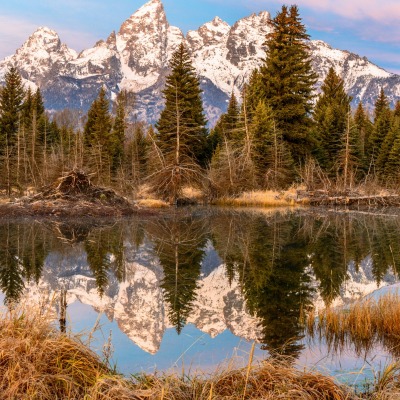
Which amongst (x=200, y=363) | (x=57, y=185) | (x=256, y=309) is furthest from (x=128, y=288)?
(x=57, y=185)

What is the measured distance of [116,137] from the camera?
5356 centimetres

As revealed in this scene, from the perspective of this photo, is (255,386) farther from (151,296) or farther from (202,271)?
(202,271)

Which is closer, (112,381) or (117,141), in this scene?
(112,381)

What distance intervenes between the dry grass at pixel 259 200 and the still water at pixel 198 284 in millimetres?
14610

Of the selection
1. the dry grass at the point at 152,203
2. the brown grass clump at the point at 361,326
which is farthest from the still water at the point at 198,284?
the dry grass at the point at 152,203

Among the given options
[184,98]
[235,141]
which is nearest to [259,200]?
[235,141]

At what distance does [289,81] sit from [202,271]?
36.8 meters

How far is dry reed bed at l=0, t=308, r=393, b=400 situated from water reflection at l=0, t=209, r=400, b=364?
3.95ft

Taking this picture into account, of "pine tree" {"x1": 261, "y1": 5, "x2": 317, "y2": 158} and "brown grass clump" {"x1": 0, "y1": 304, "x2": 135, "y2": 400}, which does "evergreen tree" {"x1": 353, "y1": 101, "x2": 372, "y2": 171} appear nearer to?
"pine tree" {"x1": 261, "y1": 5, "x2": 317, "y2": 158}

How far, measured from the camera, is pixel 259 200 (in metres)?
34.7

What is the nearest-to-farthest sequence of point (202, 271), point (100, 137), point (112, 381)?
point (112, 381) < point (202, 271) < point (100, 137)

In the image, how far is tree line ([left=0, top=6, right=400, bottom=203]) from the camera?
35.7m

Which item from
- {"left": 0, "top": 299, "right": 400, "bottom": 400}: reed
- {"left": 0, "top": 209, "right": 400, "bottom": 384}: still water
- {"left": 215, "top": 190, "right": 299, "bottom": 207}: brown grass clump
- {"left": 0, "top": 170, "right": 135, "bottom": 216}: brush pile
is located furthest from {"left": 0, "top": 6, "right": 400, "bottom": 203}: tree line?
{"left": 0, "top": 299, "right": 400, "bottom": 400}: reed

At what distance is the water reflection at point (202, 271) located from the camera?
735 cm
